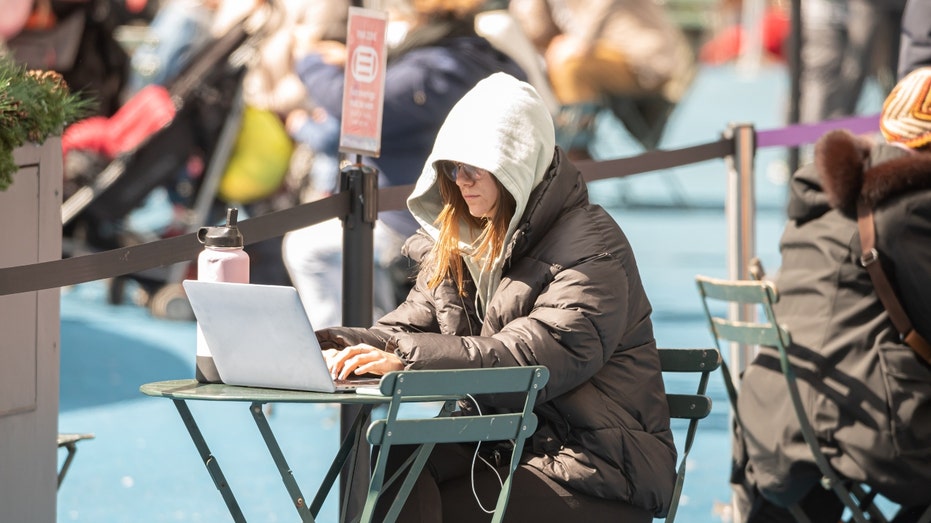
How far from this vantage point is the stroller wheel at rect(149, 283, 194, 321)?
864 centimetres

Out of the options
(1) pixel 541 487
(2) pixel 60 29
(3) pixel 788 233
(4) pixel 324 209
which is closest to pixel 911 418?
(3) pixel 788 233

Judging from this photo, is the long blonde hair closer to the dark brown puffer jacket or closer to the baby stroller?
the dark brown puffer jacket

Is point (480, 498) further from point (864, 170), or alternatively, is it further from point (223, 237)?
point (864, 170)

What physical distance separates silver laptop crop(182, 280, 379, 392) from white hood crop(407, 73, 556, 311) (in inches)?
20.8

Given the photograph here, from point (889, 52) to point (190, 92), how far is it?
22.2 ft

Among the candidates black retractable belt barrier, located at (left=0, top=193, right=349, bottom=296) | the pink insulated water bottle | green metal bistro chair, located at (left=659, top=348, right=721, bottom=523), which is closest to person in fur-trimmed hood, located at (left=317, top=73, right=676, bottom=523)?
green metal bistro chair, located at (left=659, top=348, right=721, bottom=523)

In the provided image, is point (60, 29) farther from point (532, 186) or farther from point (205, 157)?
point (532, 186)

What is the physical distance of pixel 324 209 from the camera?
156 inches

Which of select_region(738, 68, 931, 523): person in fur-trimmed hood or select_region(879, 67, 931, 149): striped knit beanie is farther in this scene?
select_region(879, 67, 931, 149): striped knit beanie

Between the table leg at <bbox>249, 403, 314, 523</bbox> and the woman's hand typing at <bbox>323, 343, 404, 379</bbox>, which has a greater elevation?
the woman's hand typing at <bbox>323, 343, 404, 379</bbox>

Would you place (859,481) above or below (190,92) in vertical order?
below

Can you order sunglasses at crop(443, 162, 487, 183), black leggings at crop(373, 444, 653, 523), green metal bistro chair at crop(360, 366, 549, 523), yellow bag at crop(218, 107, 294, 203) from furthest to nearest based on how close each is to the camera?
yellow bag at crop(218, 107, 294, 203) → sunglasses at crop(443, 162, 487, 183) → black leggings at crop(373, 444, 653, 523) → green metal bistro chair at crop(360, 366, 549, 523)

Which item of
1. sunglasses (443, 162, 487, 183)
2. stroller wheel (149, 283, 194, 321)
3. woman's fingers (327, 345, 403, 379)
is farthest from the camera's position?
stroller wheel (149, 283, 194, 321)

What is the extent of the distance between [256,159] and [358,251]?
516cm
